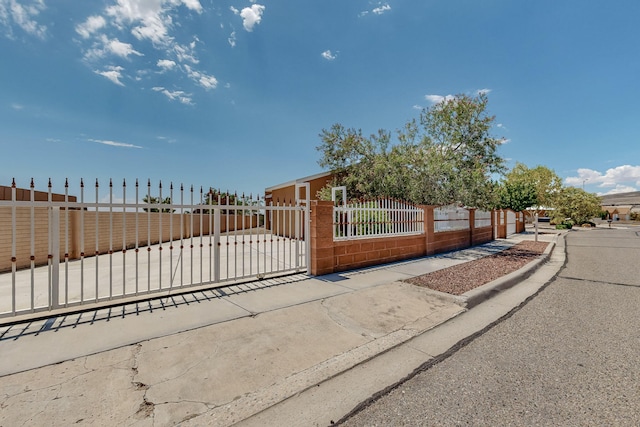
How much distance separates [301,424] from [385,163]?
13355mm

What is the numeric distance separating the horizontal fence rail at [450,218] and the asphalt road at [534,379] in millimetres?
6354

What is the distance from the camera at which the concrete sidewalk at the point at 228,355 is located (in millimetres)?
2418

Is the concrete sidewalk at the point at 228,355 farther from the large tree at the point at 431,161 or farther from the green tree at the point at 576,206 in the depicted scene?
the green tree at the point at 576,206

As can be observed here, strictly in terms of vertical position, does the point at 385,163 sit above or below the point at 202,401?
above

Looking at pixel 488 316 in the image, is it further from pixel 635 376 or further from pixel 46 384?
pixel 46 384

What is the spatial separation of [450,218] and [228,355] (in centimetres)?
1105

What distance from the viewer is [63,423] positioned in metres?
2.22

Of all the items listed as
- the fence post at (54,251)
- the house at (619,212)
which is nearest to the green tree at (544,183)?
the house at (619,212)

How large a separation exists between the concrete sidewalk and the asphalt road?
27 cm

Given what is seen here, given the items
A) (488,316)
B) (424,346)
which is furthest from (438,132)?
(424,346)

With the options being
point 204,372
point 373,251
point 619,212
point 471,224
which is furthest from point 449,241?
point 619,212

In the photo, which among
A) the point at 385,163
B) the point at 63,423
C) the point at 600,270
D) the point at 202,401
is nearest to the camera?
the point at 63,423

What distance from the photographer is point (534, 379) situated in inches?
112

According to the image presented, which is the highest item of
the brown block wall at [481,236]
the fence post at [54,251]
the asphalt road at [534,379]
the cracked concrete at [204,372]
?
the fence post at [54,251]
